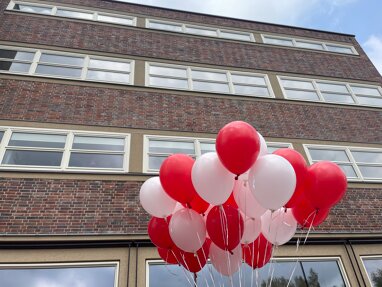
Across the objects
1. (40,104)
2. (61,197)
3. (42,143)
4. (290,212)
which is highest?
(40,104)

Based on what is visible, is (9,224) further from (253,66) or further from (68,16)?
(253,66)

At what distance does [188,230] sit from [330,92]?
31.6 feet

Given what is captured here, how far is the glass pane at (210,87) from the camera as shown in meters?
10.2

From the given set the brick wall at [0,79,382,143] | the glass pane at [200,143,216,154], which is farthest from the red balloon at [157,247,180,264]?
the brick wall at [0,79,382,143]

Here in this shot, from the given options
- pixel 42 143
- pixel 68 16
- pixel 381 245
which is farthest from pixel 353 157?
pixel 68 16

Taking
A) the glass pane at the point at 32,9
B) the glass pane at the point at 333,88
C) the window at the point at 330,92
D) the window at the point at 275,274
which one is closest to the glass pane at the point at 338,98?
the window at the point at 330,92

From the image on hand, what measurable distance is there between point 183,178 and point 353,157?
742cm

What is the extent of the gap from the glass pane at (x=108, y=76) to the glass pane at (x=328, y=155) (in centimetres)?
569

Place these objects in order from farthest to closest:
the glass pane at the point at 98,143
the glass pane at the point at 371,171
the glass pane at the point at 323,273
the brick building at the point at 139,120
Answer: the glass pane at the point at 371,171, the glass pane at the point at 98,143, the glass pane at the point at 323,273, the brick building at the point at 139,120

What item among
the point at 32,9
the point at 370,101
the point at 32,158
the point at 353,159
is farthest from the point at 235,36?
the point at 32,158

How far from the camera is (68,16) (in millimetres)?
11453

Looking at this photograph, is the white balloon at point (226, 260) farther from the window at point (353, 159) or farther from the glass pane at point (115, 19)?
the glass pane at point (115, 19)

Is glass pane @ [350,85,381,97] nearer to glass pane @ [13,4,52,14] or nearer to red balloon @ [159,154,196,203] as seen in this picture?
red balloon @ [159,154,196,203]

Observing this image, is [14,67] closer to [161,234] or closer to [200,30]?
[200,30]
